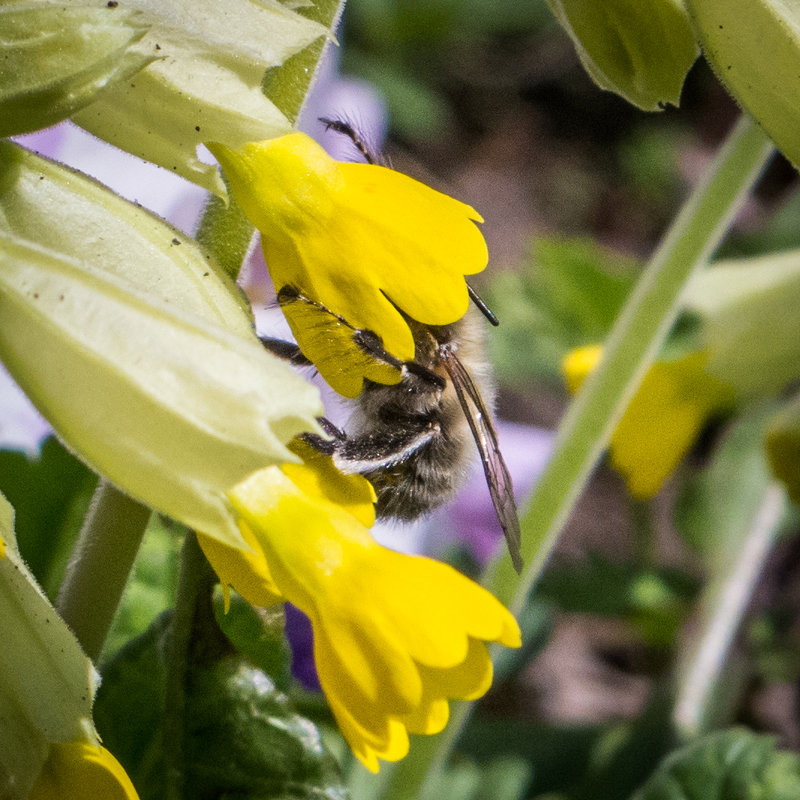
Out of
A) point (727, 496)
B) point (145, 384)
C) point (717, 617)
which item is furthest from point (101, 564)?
point (727, 496)

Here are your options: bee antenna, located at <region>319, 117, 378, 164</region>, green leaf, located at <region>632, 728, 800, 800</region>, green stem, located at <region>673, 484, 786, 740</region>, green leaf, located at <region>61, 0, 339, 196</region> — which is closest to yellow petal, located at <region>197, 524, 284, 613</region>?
green leaf, located at <region>61, 0, 339, 196</region>

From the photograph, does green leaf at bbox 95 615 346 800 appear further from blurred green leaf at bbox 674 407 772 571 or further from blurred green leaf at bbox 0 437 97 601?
blurred green leaf at bbox 674 407 772 571

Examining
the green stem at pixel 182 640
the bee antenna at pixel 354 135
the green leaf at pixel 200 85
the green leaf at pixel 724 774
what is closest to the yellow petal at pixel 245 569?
the green stem at pixel 182 640

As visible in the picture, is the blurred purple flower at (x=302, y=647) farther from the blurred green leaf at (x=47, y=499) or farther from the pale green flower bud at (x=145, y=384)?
the pale green flower bud at (x=145, y=384)

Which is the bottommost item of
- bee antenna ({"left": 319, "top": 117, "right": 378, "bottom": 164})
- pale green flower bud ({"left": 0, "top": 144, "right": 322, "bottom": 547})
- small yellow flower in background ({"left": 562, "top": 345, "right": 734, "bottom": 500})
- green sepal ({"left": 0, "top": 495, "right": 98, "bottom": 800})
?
small yellow flower in background ({"left": 562, "top": 345, "right": 734, "bottom": 500})

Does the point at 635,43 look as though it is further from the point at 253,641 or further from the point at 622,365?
the point at 253,641

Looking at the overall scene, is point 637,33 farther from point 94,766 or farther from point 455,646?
point 94,766
